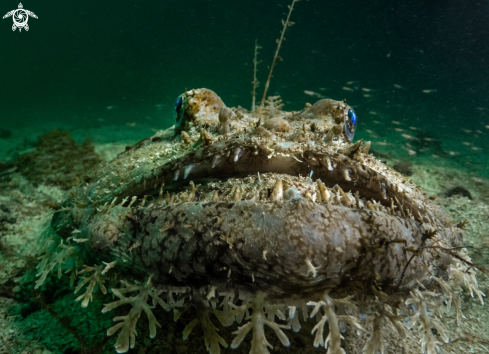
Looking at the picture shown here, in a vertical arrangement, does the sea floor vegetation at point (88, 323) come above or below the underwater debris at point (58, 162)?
above

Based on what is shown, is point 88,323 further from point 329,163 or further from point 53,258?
point 329,163

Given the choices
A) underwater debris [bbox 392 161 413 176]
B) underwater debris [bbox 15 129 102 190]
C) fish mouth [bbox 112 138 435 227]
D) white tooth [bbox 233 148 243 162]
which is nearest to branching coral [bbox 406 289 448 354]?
fish mouth [bbox 112 138 435 227]

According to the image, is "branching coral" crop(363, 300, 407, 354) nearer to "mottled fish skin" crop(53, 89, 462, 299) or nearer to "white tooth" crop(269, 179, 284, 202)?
"mottled fish skin" crop(53, 89, 462, 299)

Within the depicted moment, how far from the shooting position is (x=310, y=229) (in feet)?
4.60

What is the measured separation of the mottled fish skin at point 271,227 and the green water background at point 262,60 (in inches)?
549

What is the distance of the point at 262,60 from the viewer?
33.1ft

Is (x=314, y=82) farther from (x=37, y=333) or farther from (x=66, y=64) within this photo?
(x=66, y=64)

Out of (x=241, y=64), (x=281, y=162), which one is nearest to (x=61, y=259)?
(x=281, y=162)

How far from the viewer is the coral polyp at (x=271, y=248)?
1442 mm

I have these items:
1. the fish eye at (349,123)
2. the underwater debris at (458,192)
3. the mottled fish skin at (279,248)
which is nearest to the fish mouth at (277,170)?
the mottled fish skin at (279,248)

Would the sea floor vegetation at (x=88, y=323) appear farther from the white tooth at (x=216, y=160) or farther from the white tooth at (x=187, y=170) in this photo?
the white tooth at (x=216, y=160)

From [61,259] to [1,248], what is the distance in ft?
8.62

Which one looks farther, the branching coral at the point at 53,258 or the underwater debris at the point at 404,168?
the underwater debris at the point at 404,168

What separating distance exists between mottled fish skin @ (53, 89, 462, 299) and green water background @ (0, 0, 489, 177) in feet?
45.7
